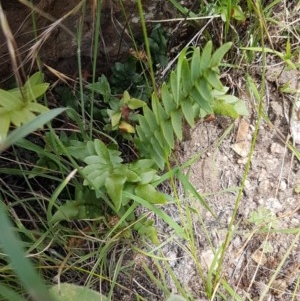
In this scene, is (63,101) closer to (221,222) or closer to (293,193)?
(221,222)

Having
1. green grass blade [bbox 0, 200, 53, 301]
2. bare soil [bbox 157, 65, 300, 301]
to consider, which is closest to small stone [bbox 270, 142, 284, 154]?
bare soil [bbox 157, 65, 300, 301]

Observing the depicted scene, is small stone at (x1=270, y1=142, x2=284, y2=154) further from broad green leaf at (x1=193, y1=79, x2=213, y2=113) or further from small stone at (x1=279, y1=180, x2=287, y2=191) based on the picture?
broad green leaf at (x1=193, y1=79, x2=213, y2=113)

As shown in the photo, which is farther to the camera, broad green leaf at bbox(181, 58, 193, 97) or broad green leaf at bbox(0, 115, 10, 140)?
broad green leaf at bbox(181, 58, 193, 97)

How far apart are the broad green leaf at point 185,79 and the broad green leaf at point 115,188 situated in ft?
0.89

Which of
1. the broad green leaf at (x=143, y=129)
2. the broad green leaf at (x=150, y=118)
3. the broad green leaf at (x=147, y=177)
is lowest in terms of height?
the broad green leaf at (x=147, y=177)

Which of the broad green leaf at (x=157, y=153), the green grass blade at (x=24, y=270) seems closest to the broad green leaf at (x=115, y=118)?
the broad green leaf at (x=157, y=153)

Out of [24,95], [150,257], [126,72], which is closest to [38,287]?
[24,95]

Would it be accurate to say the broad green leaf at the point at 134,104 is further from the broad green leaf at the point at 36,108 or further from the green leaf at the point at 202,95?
the broad green leaf at the point at 36,108

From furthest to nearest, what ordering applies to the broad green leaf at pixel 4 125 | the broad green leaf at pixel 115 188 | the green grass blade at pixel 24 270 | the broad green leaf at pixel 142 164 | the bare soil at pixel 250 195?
the bare soil at pixel 250 195
the broad green leaf at pixel 142 164
the broad green leaf at pixel 115 188
the broad green leaf at pixel 4 125
the green grass blade at pixel 24 270

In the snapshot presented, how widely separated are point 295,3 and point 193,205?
737 millimetres

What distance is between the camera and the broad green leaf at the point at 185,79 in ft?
4.68

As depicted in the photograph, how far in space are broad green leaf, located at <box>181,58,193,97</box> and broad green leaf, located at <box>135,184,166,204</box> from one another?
253 millimetres

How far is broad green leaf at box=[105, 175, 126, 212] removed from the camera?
1.37 m

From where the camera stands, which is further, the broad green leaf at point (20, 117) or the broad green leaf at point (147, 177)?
the broad green leaf at point (147, 177)
